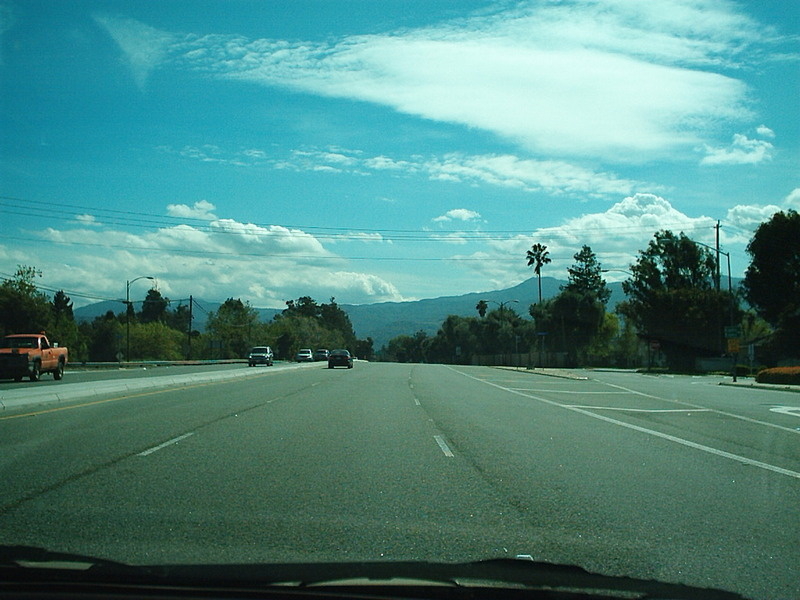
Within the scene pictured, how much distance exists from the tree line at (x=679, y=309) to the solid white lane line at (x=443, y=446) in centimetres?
3585

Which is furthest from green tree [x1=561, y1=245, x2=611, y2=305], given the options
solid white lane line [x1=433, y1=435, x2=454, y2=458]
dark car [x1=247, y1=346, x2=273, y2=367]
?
solid white lane line [x1=433, y1=435, x2=454, y2=458]

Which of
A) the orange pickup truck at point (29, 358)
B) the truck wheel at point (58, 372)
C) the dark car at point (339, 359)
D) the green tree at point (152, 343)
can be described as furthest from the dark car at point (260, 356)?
the green tree at point (152, 343)

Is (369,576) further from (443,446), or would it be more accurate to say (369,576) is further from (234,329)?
(234,329)

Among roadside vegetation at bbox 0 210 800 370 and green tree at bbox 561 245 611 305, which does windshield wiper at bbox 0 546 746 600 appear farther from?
green tree at bbox 561 245 611 305

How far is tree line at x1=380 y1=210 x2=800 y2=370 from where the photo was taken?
208 feet

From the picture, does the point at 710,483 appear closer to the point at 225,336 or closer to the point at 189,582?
the point at 189,582

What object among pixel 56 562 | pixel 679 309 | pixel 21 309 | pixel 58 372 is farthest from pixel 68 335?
pixel 56 562

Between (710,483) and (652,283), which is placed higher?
(652,283)

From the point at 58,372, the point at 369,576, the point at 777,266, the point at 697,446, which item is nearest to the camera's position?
the point at 369,576

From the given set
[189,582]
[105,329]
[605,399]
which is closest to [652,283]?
[605,399]

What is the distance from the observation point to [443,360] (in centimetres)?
17462

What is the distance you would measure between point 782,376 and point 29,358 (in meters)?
35.8

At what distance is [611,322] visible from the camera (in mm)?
109438

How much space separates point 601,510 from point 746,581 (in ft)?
7.73
